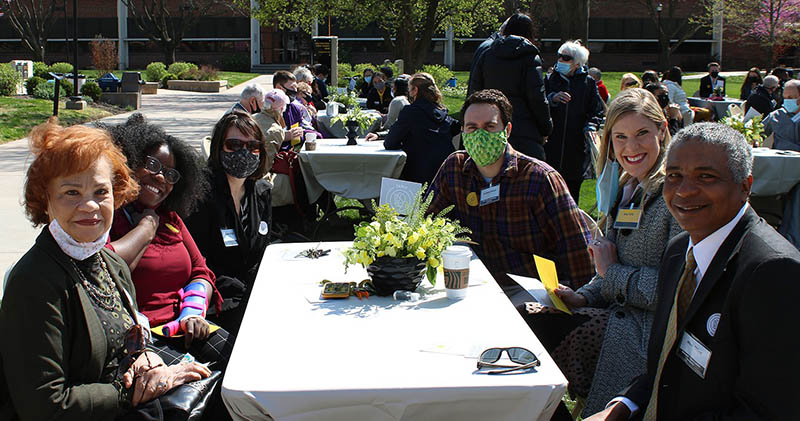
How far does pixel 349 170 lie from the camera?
7543mm

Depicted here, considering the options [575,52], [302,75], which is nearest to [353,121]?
[575,52]

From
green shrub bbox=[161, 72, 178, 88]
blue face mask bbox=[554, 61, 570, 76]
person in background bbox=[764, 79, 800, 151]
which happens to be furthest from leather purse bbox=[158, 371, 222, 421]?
green shrub bbox=[161, 72, 178, 88]

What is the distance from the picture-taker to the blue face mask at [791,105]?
8.73 metres

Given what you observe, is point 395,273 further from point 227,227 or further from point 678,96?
point 678,96

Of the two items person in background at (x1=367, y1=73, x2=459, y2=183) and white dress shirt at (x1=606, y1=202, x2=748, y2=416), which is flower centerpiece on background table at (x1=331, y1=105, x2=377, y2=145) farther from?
white dress shirt at (x1=606, y1=202, x2=748, y2=416)

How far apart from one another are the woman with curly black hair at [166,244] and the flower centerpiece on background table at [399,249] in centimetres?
87

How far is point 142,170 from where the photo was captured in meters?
3.38

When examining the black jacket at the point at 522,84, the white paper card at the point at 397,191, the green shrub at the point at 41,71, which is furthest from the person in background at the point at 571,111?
the green shrub at the point at 41,71

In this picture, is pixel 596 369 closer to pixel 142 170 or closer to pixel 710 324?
pixel 710 324

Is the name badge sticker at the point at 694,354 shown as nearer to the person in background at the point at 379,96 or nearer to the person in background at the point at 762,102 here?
the person in background at the point at 379,96

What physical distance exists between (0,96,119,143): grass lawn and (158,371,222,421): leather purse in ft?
41.3

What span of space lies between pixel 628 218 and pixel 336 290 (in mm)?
1399

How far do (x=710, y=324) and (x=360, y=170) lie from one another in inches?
227

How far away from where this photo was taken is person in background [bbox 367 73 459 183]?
7254mm
